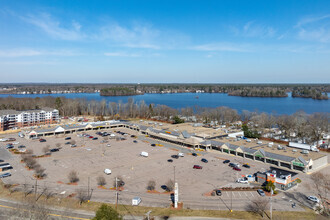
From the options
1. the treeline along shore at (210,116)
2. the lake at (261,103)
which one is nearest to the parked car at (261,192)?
the treeline along shore at (210,116)

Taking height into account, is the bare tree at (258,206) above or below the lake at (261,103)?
below

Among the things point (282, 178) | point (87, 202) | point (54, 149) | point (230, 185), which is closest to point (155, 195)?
point (87, 202)

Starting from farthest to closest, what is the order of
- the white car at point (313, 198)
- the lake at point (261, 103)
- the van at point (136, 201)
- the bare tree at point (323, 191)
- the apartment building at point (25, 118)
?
the lake at point (261, 103), the apartment building at point (25, 118), the white car at point (313, 198), the van at point (136, 201), the bare tree at point (323, 191)

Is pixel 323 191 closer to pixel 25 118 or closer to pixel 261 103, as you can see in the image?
pixel 25 118

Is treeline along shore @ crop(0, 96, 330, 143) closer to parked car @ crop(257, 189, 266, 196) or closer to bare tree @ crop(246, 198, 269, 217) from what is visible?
parked car @ crop(257, 189, 266, 196)

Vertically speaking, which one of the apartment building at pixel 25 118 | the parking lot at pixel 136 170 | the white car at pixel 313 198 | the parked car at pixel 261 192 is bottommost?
the parking lot at pixel 136 170

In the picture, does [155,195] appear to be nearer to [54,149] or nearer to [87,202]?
[87,202]

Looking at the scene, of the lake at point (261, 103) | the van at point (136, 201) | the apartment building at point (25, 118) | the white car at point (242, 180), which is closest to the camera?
the van at point (136, 201)

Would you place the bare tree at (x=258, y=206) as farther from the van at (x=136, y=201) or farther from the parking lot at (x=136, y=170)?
→ the van at (x=136, y=201)
